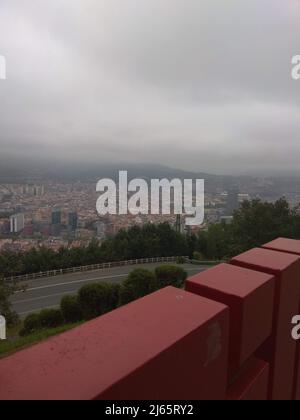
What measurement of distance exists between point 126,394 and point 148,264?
21.8 m

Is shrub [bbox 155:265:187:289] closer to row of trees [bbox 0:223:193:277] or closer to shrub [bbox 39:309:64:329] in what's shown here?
shrub [bbox 39:309:64:329]

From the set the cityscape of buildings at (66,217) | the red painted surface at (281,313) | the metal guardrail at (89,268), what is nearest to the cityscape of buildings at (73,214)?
the cityscape of buildings at (66,217)

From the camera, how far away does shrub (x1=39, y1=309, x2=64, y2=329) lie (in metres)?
Answer: 10.6

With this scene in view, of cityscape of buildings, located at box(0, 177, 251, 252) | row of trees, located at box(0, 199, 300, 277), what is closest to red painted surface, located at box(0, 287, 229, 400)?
cityscape of buildings, located at box(0, 177, 251, 252)

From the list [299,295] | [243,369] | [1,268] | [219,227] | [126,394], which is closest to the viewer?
[126,394]

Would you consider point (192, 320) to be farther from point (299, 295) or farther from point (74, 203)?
point (74, 203)

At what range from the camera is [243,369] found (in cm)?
244

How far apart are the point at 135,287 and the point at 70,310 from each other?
8.41 ft

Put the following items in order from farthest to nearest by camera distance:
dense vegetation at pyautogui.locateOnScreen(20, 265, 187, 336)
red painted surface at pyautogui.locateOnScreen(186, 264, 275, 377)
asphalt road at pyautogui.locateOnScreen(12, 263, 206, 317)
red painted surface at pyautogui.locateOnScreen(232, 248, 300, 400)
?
asphalt road at pyautogui.locateOnScreen(12, 263, 206, 317) → dense vegetation at pyautogui.locateOnScreen(20, 265, 187, 336) → red painted surface at pyautogui.locateOnScreen(232, 248, 300, 400) → red painted surface at pyautogui.locateOnScreen(186, 264, 275, 377)

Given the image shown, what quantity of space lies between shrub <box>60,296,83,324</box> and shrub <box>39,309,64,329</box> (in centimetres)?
18

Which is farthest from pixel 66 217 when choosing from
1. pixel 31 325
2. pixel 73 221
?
pixel 31 325

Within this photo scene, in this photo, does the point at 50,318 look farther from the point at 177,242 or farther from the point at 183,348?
the point at 177,242
